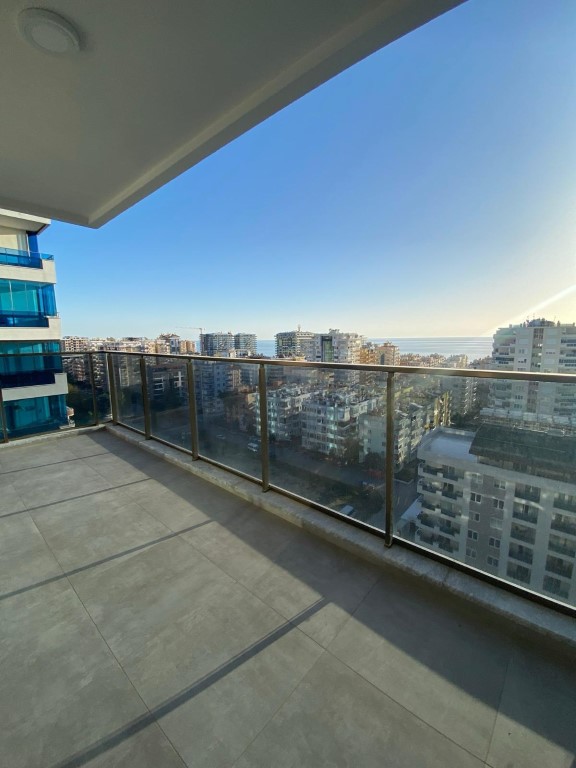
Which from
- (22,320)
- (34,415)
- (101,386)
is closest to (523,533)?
(101,386)

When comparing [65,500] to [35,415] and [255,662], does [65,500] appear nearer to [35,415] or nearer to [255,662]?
[255,662]

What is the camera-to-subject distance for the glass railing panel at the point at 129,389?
4199 mm

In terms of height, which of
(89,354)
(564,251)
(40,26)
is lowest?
(89,354)

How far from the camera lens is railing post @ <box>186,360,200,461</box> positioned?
3.33m

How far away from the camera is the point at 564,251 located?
735 cm

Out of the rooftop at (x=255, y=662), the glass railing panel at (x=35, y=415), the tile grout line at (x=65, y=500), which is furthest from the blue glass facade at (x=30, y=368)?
the rooftop at (x=255, y=662)

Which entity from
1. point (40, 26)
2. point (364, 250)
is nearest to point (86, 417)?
point (40, 26)

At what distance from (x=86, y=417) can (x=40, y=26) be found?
14.4 ft

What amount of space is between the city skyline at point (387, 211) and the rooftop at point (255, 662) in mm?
1892

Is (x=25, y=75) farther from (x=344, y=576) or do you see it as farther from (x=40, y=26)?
(x=344, y=576)

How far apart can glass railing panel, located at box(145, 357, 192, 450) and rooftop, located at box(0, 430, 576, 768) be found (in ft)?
4.97

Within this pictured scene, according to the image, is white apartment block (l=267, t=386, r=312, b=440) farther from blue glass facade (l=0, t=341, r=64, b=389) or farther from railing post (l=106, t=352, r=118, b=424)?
blue glass facade (l=0, t=341, r=64, b=389)

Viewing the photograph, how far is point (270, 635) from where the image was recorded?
139cm

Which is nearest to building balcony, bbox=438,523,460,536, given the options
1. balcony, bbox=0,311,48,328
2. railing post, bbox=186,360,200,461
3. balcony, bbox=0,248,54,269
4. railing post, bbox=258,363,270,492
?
railing post, bbox=258,363,270,492
